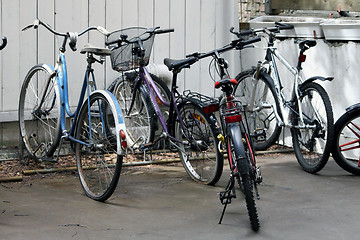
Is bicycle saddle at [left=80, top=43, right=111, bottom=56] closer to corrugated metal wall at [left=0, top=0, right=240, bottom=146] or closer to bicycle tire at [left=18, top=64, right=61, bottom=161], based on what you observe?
bicycle tire at [left=18, top=64, right=61, bottom=161]

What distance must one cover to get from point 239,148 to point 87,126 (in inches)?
56.5

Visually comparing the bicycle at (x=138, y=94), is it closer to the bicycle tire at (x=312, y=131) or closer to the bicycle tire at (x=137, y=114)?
the bicycle tire at (x=137, y=114)

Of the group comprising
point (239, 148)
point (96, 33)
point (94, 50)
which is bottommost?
point (239, 148)

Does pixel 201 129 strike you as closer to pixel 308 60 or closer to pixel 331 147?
pixel 331 147

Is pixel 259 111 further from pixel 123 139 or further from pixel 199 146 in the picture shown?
pixel 123 139

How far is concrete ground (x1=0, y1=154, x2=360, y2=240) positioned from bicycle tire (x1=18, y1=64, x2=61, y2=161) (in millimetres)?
473

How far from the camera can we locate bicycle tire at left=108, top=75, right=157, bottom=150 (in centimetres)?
600

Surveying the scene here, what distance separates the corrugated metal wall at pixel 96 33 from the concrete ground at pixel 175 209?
1.14 m

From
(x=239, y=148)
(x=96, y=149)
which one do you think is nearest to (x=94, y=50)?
(x=96, y=149)

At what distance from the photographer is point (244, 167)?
15.1ft

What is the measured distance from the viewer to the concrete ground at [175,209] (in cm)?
457

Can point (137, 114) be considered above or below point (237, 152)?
above

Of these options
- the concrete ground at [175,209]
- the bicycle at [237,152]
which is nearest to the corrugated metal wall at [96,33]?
the concrete ground at [175,209]

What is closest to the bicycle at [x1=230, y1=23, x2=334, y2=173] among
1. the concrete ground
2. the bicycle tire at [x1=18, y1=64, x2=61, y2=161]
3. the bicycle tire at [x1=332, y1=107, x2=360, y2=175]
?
the bicycle tire at [x1=332, y1=107, x2=360, y2=175]
